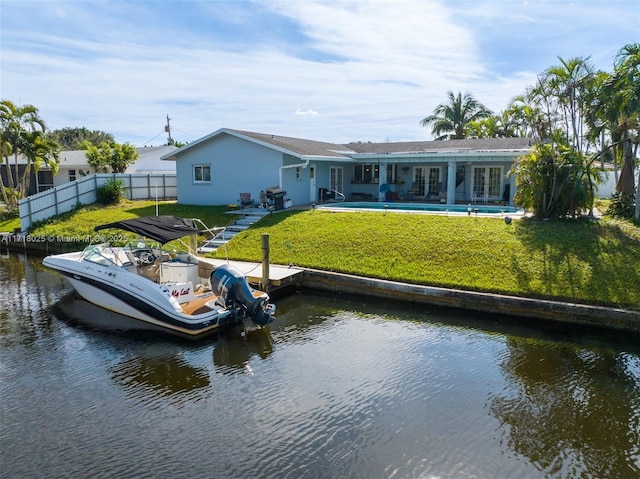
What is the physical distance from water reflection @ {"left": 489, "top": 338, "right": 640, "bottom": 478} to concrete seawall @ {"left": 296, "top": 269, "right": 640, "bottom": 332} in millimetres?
1414

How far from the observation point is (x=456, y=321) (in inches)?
399

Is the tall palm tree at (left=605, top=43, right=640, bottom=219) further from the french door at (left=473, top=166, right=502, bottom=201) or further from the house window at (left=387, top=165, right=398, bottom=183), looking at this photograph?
the house window at (left=387, top=165, right=398, bottom=183)

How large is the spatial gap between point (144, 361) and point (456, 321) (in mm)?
6408

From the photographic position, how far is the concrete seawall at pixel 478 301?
9.54 meters

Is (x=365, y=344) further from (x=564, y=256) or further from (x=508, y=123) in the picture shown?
(x=508, y=123)

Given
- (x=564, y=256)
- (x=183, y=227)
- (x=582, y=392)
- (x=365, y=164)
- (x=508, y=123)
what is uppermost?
(x=508, y=123)

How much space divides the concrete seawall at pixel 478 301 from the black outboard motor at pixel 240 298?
315 cm

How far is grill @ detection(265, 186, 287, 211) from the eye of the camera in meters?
18.5

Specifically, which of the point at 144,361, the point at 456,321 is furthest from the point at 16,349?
the point at 456,321

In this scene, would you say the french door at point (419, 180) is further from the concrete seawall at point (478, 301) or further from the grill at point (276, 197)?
the concrete seawall at point (478, 301)

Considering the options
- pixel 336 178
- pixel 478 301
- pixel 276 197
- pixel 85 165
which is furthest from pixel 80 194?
pixel 478 301

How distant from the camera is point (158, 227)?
10.3 meters

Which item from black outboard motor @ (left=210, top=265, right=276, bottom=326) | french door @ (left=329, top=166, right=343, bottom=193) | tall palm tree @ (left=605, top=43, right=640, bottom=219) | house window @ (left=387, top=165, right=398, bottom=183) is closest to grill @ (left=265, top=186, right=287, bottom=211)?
french door @ (left=329, top=166, right=343, bottom=193)

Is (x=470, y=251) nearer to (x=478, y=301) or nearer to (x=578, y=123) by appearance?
(x=478, y=301)
